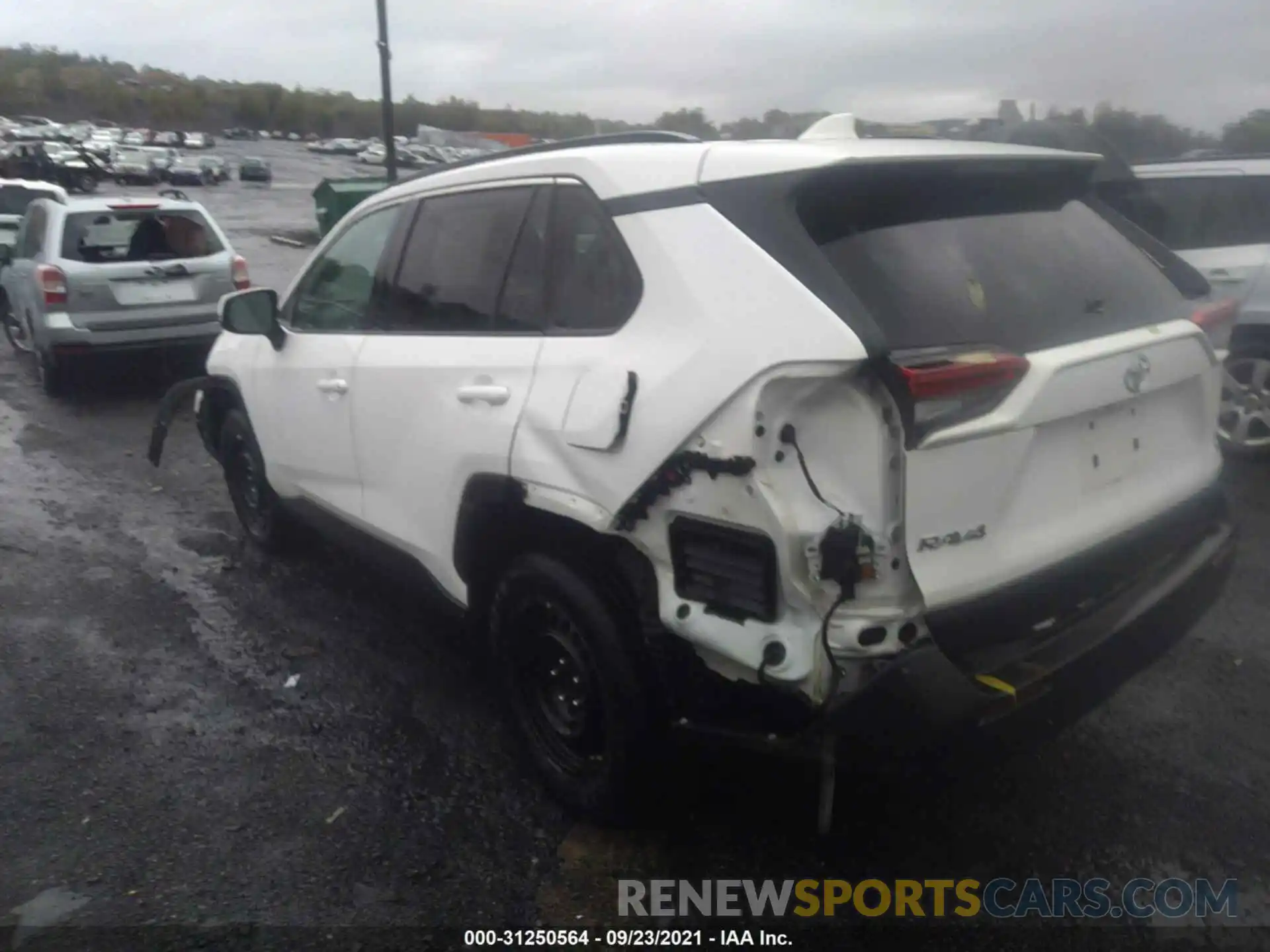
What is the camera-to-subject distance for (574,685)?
3.17 meters

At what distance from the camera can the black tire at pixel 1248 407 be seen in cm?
Answer: 642

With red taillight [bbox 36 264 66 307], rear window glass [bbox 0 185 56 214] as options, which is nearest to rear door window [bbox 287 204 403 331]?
red taillight [bbox 36 264 66 307]

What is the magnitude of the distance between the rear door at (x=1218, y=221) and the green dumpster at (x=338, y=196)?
1013 cm

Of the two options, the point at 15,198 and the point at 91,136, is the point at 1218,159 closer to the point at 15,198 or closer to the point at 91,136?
the point at 15,198

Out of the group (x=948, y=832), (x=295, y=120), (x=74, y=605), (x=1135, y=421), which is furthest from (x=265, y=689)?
(x=295, y=120)

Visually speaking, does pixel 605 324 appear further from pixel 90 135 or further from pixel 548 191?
pixel 90 135

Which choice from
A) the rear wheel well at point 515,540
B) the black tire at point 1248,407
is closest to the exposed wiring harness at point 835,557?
the rear wheel well at point 515,540

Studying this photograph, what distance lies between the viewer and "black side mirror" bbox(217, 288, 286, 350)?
4551 mm

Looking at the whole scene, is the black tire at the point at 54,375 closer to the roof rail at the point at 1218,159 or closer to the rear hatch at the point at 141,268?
the rear hatch at the point at 141,268

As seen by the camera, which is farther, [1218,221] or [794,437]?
[1218,221]

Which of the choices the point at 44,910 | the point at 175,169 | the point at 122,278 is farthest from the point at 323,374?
the point at 175,169

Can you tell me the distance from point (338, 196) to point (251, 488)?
9917 millimetres

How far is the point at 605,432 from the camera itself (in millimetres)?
2762

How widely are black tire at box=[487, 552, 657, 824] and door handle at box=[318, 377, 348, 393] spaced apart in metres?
1.14
